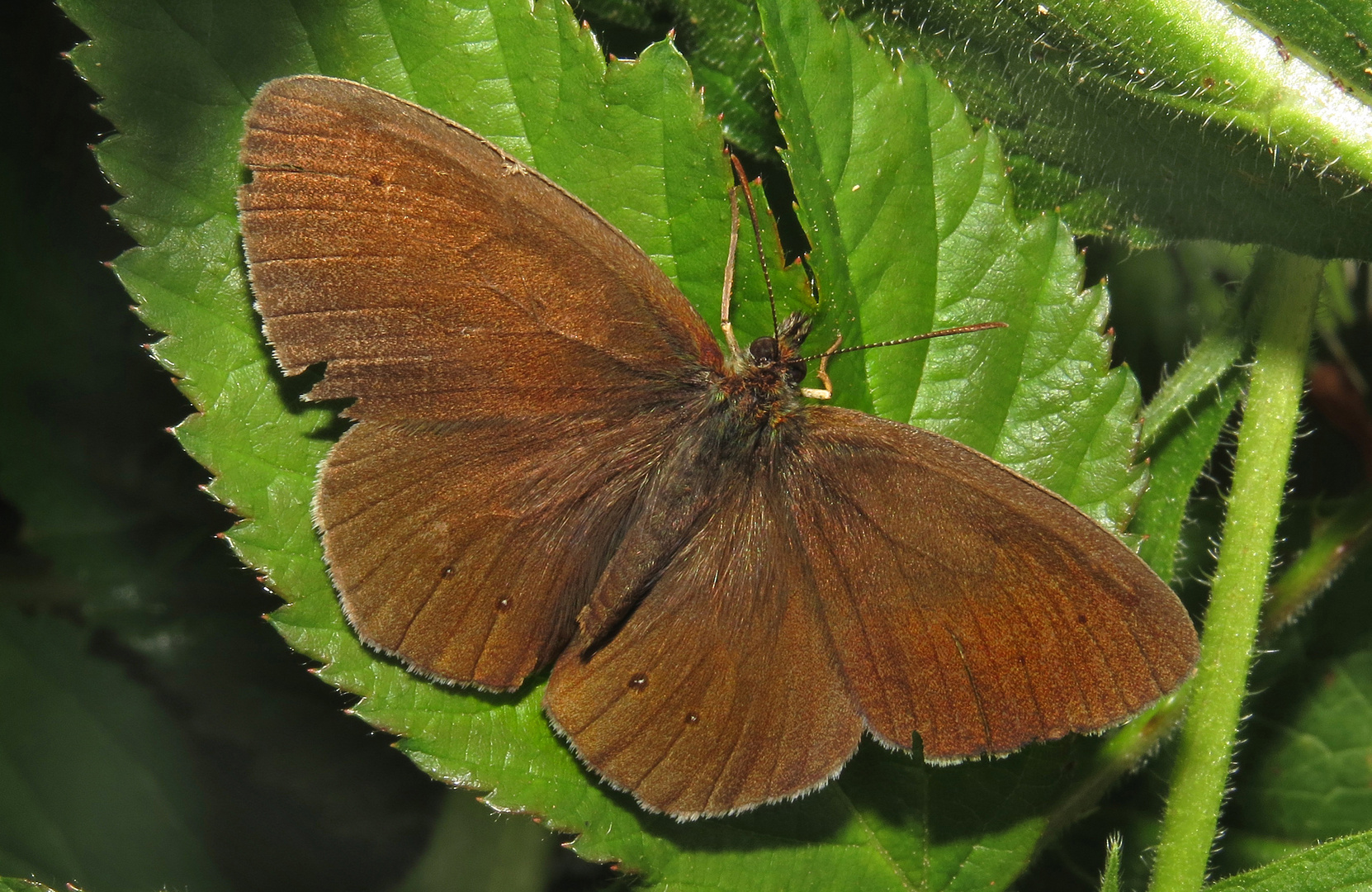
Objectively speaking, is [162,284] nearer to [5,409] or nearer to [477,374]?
[477,374]

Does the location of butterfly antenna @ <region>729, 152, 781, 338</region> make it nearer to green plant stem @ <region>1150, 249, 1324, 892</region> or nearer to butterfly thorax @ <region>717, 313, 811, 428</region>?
butterfly thorax @ <region>717, 313, 811, 428</region>

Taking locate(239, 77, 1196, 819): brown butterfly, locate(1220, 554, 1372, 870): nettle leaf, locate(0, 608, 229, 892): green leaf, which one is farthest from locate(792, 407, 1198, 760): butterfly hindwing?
locate(0, 608, 229, 892): green leaf

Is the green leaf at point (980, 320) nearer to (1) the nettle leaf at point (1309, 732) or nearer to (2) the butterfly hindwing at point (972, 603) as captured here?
(2) the butterfly hindwing at point (972, 603)

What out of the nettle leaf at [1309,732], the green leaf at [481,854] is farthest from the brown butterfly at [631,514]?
the nettle leaf at [1309,732]

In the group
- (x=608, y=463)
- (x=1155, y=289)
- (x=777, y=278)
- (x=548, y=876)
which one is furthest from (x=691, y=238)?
(x=1155, y=289)

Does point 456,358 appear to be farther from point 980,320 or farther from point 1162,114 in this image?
point 1162,114
